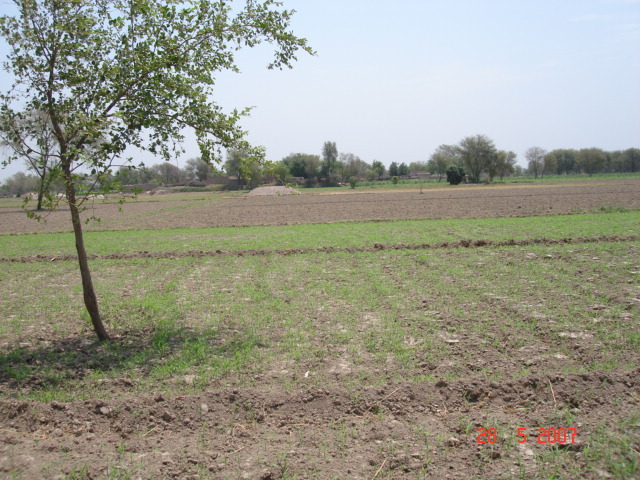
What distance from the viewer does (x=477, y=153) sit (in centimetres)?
12738

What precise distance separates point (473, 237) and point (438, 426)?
1573 cm

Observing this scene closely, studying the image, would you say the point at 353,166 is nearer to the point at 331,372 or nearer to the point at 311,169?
the point at 311,169

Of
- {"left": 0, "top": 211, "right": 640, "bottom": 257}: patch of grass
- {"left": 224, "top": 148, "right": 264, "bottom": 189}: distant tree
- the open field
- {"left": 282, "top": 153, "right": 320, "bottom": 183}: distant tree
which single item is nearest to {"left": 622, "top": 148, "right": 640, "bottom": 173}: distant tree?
{"left": 282, "top": 153, "right": 320, "bottom": 183}: distant tree

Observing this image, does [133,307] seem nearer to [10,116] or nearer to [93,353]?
[93,353]

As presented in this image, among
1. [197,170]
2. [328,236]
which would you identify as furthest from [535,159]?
[328,236]

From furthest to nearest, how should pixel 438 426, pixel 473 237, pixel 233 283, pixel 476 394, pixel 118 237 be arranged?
pixel 118 237 → pixel 473 237 → pixel 233 283 → pixel 476 394 → pixel 438 426

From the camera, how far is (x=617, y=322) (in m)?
8.42

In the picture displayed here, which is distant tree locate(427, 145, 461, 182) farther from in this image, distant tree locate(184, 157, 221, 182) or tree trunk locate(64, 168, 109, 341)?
tree trunk locate(64, 168, 109, 341)

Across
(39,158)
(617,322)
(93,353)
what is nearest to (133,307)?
(93,353)

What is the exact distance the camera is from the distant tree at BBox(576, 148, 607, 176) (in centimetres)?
14962
